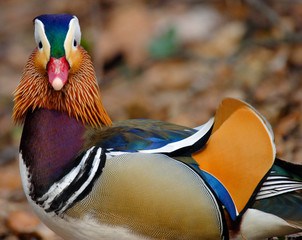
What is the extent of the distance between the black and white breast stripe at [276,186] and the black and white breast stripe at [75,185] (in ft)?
2.45

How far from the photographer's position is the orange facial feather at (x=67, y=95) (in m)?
2.65

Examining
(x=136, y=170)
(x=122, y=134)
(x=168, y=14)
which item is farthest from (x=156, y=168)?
(x=168, y=14)

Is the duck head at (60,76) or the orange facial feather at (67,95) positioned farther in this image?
the orange facial feather at (67,95)

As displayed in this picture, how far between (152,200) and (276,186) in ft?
1.97

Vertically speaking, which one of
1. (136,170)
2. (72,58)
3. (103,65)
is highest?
(72,58)

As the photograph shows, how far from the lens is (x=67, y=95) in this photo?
268cm

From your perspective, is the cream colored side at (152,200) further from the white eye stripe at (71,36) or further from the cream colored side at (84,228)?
the white eye stripe at (71,36)

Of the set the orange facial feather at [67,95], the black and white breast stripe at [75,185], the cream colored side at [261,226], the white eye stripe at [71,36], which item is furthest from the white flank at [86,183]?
the cream colored side at [261,226]

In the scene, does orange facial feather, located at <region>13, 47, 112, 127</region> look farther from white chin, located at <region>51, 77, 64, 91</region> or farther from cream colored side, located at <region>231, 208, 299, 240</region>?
cream colored side, located at <region>231, 208, 299, 240</region>

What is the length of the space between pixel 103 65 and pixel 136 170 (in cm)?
367

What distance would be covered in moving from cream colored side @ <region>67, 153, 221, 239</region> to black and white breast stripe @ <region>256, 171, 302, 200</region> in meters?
0.26

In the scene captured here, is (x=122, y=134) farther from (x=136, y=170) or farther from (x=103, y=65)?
(x=103, y=65)

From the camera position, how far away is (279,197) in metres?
2.54

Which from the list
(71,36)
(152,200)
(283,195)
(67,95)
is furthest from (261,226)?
(71,36)
